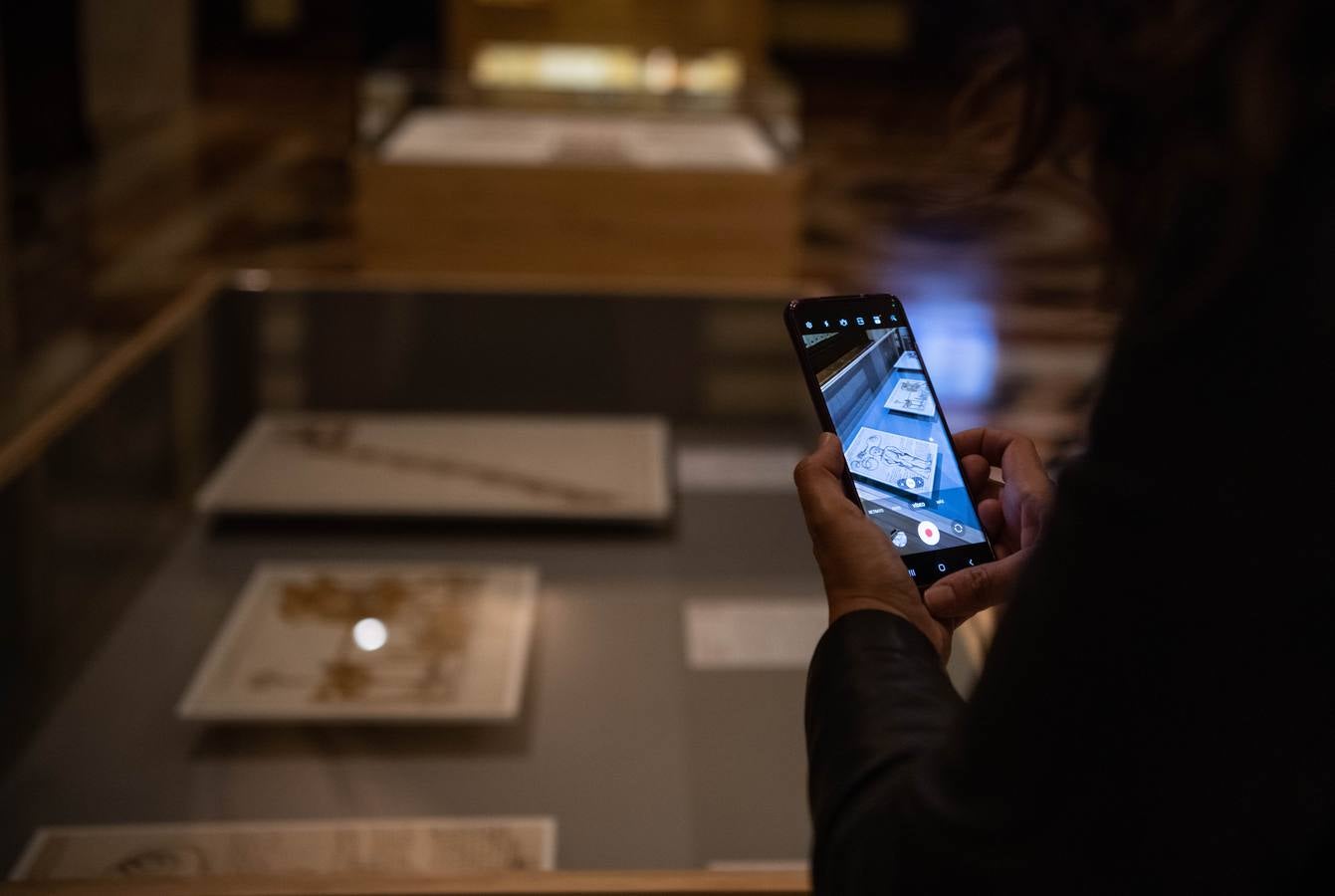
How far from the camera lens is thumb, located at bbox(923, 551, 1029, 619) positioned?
752mm

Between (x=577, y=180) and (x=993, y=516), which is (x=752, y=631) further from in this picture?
(x=577, y=180)

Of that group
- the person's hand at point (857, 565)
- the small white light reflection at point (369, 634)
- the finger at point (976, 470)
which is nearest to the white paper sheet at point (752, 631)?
the small white light reflection at point (369, 634)

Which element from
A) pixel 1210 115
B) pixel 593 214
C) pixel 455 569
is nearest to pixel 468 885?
pixel 1210 115

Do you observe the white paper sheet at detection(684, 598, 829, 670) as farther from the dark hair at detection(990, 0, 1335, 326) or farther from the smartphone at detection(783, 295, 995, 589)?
the dark hair at detection(990, 0, 1335, 326)

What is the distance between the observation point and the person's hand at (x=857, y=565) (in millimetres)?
721

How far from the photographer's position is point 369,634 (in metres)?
1.62

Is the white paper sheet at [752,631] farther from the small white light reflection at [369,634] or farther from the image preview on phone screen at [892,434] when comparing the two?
the image preview on phone screen at [892,434]

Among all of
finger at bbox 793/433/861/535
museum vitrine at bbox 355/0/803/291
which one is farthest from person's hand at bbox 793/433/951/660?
museum vitrine at bbox 355/0/803/291

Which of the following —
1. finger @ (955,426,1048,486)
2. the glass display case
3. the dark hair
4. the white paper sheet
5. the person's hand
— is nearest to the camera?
the dark hair

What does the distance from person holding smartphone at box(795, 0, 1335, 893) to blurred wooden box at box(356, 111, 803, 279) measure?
2695 millimetres

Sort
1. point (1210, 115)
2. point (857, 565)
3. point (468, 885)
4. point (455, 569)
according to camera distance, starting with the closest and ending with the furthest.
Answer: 1. point (1210, 115)
2. point (857, 565)
3. point (468, 885)
4. point (455, 569)

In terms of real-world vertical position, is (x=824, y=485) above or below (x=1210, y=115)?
below

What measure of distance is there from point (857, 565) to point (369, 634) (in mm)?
1014

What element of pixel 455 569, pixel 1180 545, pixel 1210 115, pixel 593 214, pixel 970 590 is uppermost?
pixel 1210 115
